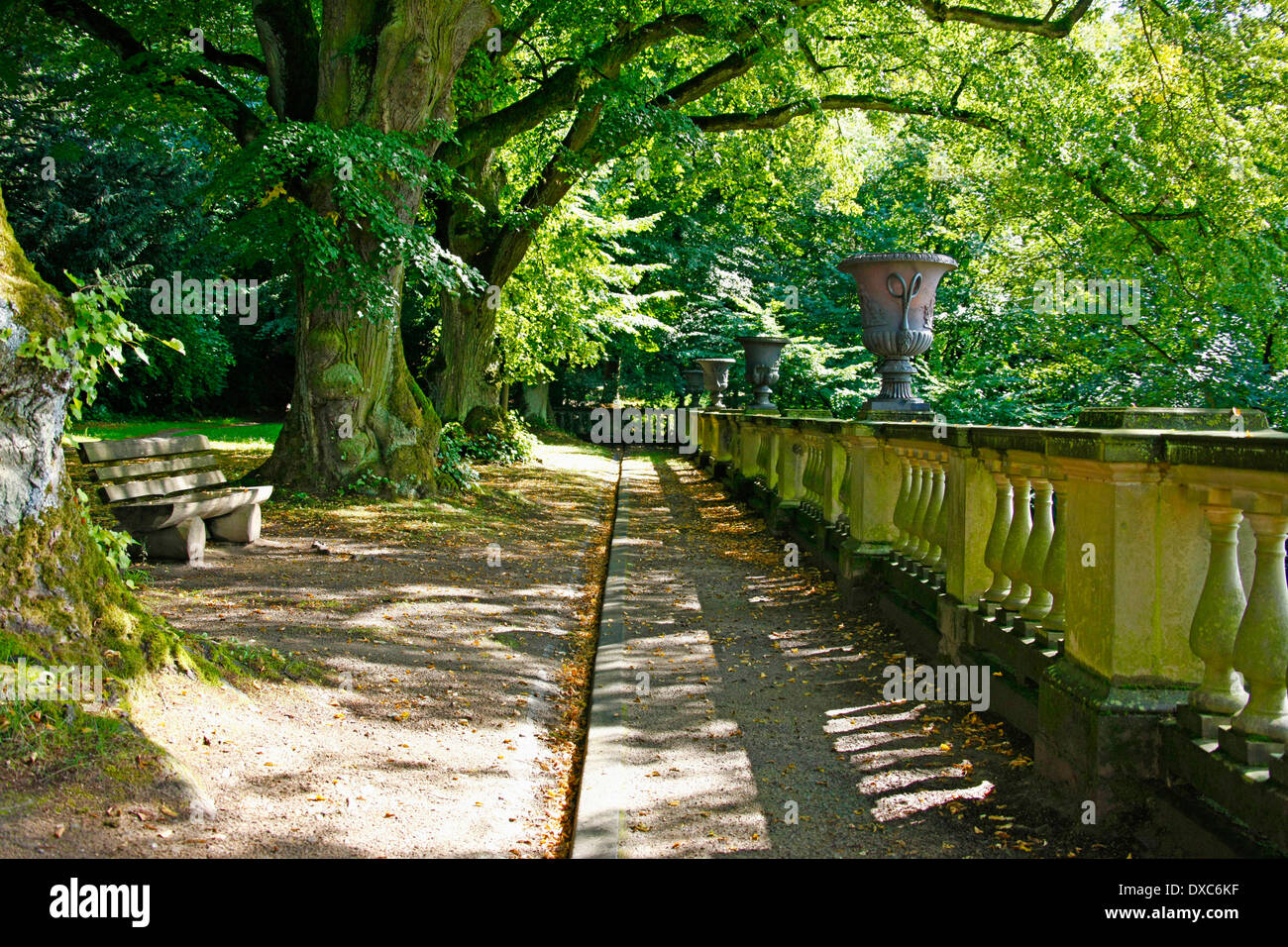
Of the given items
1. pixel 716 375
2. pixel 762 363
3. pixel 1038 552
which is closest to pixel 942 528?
pixel 1038 552

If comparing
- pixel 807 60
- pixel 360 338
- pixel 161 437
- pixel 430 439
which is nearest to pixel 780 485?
pixel 430 439

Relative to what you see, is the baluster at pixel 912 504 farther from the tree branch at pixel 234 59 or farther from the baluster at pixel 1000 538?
the tree branch at pixel 234 59

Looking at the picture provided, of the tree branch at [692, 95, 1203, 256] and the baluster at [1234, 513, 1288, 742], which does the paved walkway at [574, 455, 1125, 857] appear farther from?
the tree branch at [692, 95, 1203, 256]

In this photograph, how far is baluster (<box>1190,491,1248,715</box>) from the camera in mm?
3434

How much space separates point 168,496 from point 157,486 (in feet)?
1.37

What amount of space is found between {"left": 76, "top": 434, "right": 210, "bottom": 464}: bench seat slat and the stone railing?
19.5 ft

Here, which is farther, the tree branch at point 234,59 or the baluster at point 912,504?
the tree branch at point 234,59

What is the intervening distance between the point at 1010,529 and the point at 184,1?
570 inches

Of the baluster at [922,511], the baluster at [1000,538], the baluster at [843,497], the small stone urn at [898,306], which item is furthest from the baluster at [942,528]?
the baluster at [843,497]

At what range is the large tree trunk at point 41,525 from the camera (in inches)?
154

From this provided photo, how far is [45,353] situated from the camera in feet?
13.1

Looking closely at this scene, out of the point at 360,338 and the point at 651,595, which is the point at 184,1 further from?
the point at 651,595

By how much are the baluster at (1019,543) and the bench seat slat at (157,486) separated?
20.5 feet

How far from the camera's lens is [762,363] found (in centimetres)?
1947
